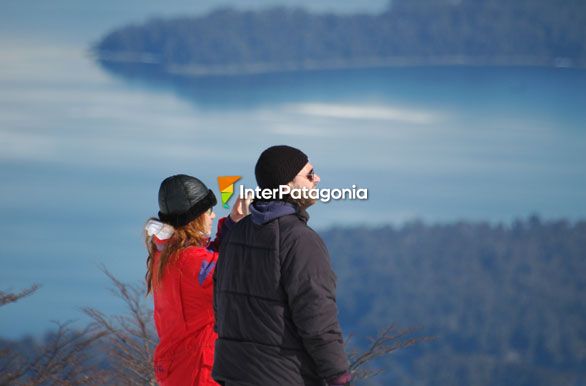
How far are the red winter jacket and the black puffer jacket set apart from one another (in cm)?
29

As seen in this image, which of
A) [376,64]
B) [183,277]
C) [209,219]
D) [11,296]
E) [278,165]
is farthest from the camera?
[376,64]

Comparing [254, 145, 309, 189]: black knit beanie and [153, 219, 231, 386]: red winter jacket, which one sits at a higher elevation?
[254, 145, 309, 189]: black knit beanie

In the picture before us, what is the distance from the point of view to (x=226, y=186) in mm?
3121

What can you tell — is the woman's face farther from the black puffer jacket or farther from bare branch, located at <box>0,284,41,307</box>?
bare branch, located at <box>0,284,41,307</box>

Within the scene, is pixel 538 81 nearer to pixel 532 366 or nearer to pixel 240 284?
pixel 532 366

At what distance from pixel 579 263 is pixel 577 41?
48.8 feet

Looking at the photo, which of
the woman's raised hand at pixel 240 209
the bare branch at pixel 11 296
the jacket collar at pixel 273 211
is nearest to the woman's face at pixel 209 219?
the woman's raised hand at pixel 240 209

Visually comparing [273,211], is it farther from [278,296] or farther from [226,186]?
[226,186]

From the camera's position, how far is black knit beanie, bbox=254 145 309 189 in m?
2.57

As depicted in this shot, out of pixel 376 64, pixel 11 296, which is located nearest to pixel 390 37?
pixel 376 64

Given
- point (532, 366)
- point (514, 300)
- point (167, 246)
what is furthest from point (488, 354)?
point (167, 246)

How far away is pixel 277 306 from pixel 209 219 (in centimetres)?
70

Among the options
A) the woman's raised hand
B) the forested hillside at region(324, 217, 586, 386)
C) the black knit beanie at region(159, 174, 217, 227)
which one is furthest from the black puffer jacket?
the forested hillside at region(324, 217, 586, 386)

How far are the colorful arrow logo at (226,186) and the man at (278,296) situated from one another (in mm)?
473
